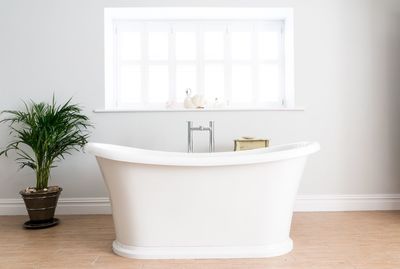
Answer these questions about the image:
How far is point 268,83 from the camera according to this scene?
3213mm

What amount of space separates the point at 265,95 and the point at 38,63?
2236mm

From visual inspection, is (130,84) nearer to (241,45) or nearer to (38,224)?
(241,45)

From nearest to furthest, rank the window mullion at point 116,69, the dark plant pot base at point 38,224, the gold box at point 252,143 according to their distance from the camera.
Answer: the dark plant pot base at point 38,224 < the gold box at point 252,143 < the window mullion at point 116,69

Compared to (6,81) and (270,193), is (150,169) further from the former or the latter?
(6,81)

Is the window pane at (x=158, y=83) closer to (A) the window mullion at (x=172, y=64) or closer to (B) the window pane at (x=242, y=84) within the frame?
(A) the window mullion at (x=172, y=64)

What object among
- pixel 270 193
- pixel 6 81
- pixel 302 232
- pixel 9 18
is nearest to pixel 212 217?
pixel 270 193

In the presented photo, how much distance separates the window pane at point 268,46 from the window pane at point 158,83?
3.35ft

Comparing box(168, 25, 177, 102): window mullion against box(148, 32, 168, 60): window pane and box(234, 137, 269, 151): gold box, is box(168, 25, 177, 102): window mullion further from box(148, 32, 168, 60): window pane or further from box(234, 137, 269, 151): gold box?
box(234, 137, 269, 151): gold box

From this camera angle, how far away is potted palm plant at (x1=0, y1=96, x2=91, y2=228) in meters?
2.48

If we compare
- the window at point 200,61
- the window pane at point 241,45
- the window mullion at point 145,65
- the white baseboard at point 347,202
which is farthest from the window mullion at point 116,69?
the white baseboard at point 347,202

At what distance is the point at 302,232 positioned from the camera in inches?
89.7

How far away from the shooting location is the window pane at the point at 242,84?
3201mm

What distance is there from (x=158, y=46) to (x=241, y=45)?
0.87m

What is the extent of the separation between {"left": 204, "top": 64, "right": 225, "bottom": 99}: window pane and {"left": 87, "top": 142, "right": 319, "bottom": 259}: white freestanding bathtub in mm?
1499
